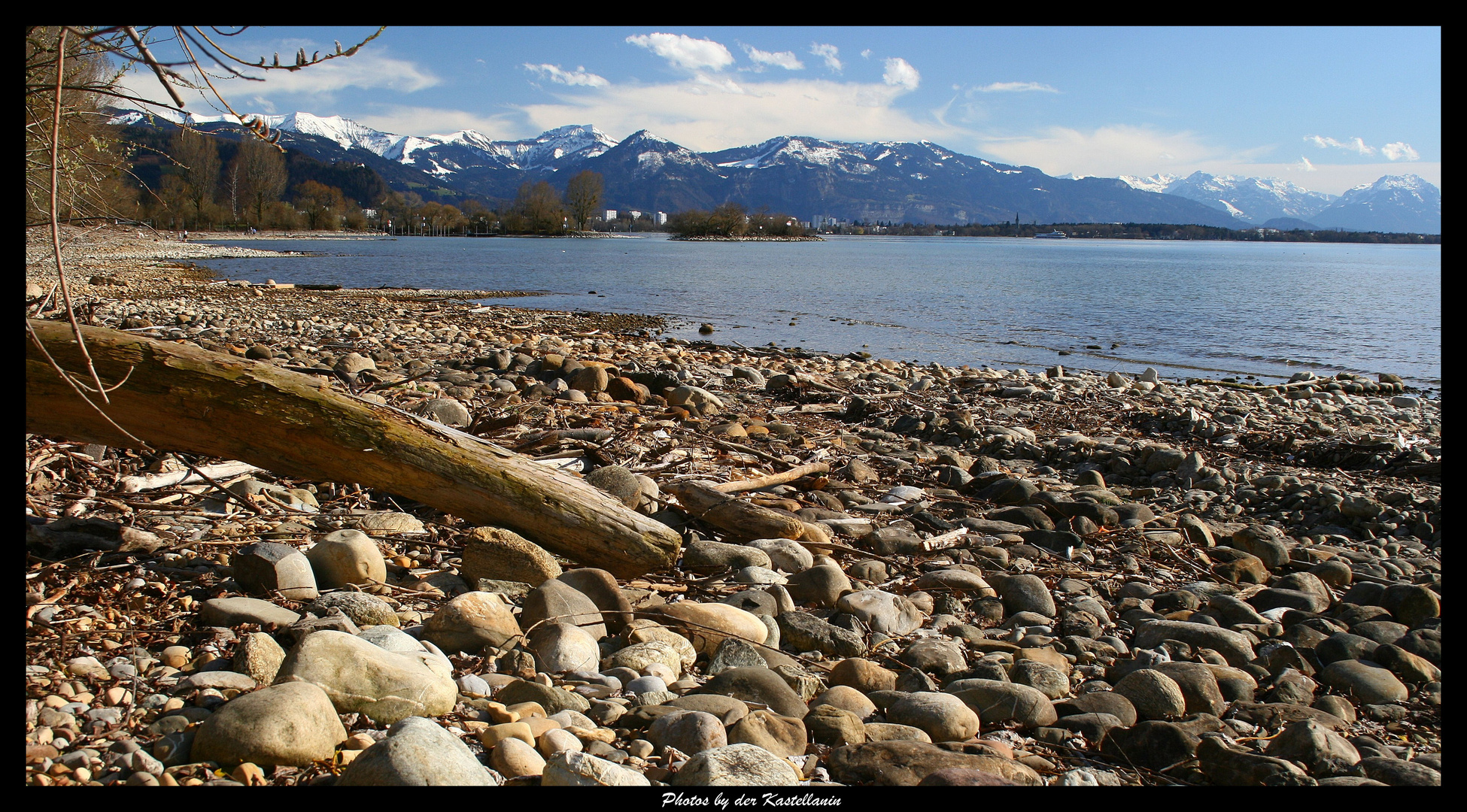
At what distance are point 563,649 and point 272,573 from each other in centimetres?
128

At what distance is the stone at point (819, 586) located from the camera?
4.05m

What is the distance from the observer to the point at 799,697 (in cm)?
295

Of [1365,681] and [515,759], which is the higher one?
[515,759]

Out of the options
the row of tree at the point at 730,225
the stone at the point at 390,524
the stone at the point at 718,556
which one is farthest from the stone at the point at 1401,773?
the row of tree at the point at 730,225

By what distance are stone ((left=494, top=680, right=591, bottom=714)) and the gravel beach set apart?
11 millimetres

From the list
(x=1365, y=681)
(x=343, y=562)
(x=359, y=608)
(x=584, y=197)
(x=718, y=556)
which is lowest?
(x=1365, y=681)

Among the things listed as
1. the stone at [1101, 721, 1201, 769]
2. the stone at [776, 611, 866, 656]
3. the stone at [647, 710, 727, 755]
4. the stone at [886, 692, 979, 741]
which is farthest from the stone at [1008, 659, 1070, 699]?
the stone at [647, 710, 727, 755]

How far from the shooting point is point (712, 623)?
11.2 feet

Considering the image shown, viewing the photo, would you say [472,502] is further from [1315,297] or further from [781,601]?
[1315,297]

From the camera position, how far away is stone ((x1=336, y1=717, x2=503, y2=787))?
1989 millimetres

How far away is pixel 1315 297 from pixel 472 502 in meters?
46.9

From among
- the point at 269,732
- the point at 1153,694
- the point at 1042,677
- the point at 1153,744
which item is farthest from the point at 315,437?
the point at 1153,694

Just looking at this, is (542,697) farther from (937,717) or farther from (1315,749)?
(1315,749)

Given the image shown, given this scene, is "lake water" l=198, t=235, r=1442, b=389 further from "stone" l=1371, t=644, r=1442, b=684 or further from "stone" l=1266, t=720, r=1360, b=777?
"stone" l=1266, t=720, r=1360, b=777
